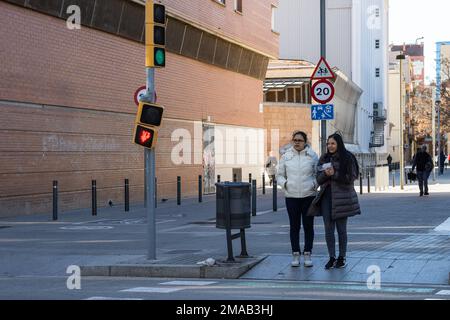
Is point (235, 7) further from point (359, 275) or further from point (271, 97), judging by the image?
point (359, 275)

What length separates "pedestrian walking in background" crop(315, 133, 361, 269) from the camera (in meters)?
11.4

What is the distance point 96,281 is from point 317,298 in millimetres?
3544

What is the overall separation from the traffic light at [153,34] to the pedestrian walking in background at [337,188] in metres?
2.77

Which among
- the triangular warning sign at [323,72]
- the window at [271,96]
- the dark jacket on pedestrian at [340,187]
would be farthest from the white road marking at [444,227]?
the window at [271,96]

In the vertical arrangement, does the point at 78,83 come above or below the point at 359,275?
above

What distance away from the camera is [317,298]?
917 centimetres

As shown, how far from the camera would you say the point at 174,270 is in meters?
11.6

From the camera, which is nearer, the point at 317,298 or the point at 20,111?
the point at 317,298

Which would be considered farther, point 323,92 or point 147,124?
point 323,92

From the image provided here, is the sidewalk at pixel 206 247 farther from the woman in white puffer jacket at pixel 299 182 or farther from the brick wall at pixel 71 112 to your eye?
the brick wall at pixel 71 112

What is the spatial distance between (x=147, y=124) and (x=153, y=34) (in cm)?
129

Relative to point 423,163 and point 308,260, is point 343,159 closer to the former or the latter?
point 308,260

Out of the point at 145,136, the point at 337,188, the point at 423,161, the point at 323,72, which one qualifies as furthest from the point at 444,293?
the point at 423,161

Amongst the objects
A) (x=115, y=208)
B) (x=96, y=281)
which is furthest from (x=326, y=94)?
(x=115, y=208)
